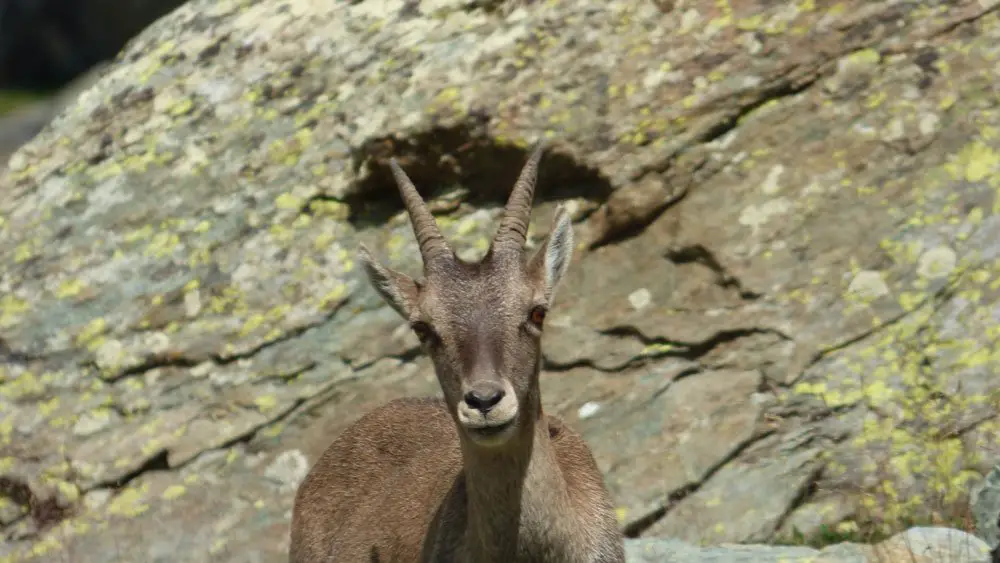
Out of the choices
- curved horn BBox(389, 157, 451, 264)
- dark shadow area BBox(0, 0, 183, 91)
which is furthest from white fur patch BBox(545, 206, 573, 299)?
dark shadow area BBox(0, 0, 183, 91)

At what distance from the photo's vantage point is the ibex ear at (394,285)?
7.32 meters

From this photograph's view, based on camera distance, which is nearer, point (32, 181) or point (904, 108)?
point (904, 108)

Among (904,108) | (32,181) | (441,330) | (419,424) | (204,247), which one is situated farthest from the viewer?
(32,181)

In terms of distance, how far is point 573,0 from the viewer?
11.1 m

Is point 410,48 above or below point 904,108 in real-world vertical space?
above

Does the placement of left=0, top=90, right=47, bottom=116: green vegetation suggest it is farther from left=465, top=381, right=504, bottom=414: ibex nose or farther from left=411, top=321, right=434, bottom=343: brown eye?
left=465, top=381, right=504, bottom=414: ibex nose

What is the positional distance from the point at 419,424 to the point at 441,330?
199 centimetres

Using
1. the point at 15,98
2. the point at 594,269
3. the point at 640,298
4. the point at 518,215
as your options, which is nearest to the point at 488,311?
the point at 518,215

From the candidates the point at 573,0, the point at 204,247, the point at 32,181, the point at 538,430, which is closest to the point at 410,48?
the point at 573,0

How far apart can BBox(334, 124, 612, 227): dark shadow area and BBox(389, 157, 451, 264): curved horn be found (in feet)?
9.37

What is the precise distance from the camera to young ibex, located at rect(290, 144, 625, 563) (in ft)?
21.9

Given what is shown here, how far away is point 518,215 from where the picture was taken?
730 cm

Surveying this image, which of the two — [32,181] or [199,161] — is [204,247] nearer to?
[199,161]

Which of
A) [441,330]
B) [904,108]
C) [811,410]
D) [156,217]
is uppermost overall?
[441,330]
